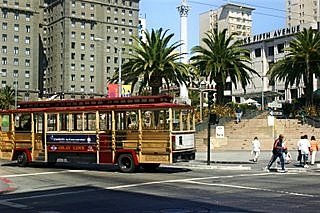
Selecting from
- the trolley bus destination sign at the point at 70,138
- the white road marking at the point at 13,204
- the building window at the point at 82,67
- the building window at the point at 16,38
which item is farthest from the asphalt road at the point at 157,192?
the building window at the point at 82,67

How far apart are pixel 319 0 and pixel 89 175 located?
455 feet

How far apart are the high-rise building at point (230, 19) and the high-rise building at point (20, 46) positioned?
6245 cm

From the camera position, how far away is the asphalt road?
1320 cm

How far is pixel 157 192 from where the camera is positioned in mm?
16516

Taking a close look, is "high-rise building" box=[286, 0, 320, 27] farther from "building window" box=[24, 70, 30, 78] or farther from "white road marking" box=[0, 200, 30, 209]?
"white road marking" box=[0, 200, 30, 209]

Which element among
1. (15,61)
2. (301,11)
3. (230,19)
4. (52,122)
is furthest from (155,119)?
(230,19)

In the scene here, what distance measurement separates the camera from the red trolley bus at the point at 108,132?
75.8 ft

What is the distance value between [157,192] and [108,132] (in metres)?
8.21

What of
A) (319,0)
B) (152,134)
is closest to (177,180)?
(152,134)

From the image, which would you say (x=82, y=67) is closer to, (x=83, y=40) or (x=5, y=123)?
(x=83, y=40)

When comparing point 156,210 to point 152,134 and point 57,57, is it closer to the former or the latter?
point 152,134

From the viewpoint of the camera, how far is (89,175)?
75.7 ft

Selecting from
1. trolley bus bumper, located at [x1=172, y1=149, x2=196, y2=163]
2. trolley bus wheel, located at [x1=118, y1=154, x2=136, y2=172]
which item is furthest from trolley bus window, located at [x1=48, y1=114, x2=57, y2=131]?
trolley bus bumper, located at [x1=172, y1=149, x2=196, y2=163]

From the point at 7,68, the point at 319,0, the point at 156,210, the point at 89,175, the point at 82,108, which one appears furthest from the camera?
the point at 319,0
